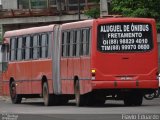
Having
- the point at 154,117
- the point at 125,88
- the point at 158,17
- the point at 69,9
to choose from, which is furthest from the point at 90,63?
the point at 69,9

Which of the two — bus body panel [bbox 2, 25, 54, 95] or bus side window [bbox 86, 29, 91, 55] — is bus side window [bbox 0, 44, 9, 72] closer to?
bus body panel [bbox 2, 25, 54, 95]

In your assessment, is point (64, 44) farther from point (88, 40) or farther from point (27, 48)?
point (27, 48)

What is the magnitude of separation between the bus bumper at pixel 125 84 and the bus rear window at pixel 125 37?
1119 mm

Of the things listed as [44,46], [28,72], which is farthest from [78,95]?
[28,72]

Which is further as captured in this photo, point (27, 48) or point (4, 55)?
point (4, 55)

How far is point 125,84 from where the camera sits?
2856 centimetres

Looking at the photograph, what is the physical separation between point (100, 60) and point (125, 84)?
1155mm

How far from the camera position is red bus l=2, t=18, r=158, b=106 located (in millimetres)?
28641

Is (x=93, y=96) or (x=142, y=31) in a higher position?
(x=142, y=31)

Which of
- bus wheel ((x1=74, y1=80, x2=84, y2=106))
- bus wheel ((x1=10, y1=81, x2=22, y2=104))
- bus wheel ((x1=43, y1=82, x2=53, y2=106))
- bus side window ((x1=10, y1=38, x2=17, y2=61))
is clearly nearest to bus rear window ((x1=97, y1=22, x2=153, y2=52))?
bus wheel ((x1=74, y1=80, x2=84, y2=106))

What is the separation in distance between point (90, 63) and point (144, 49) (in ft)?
6.44

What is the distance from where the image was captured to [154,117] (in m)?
21.3

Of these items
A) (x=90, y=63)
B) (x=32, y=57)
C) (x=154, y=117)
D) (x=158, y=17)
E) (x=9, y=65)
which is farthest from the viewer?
(x=158, y=17)

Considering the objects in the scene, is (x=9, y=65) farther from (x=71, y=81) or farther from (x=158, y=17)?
(x=158, y=17)
